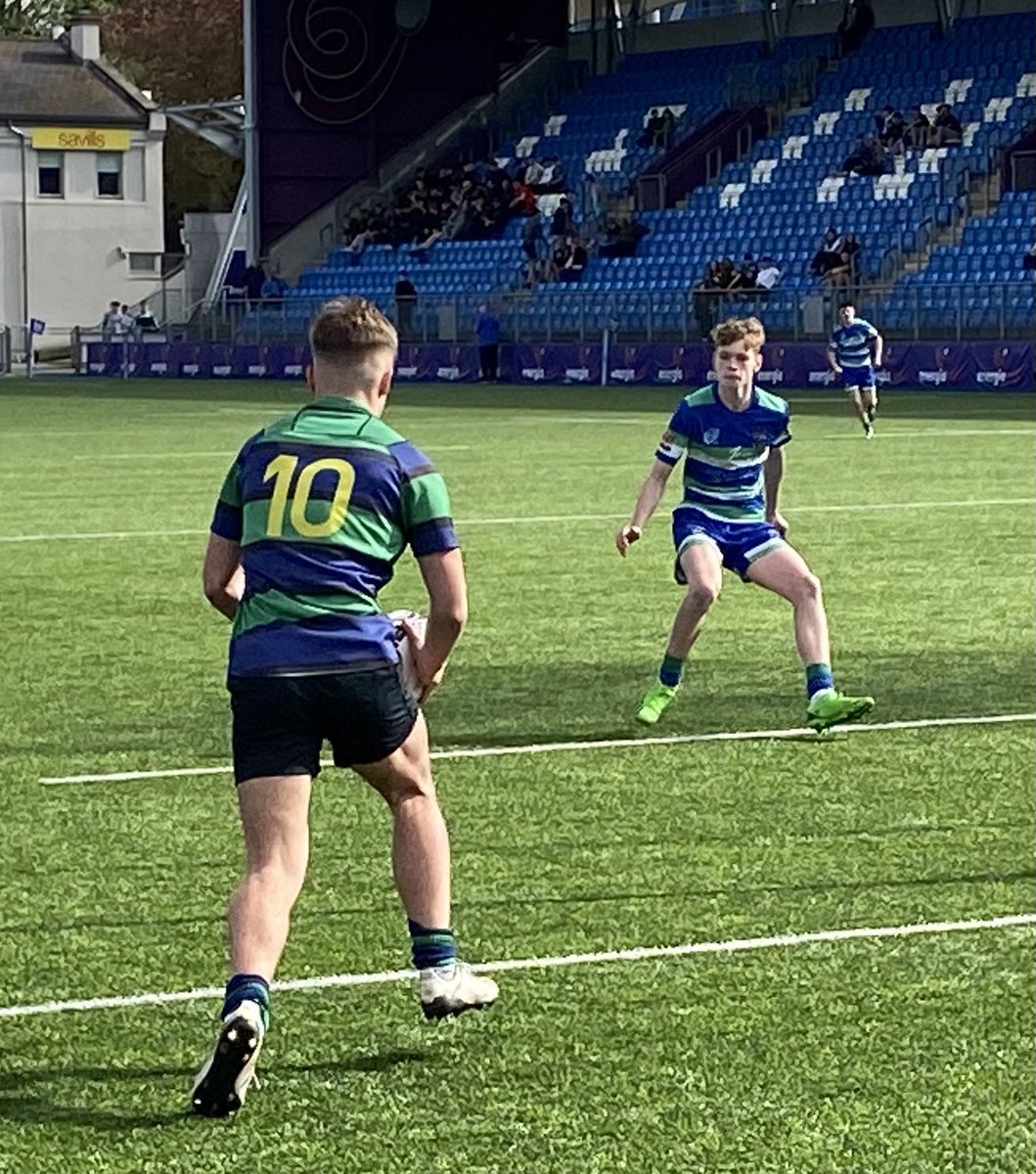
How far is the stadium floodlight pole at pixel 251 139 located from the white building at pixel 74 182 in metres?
22.6

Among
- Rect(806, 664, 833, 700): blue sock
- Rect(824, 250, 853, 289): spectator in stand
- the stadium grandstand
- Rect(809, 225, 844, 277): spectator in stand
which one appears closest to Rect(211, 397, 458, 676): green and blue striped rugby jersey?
Rect(806, 664, 833, 700): blue sock

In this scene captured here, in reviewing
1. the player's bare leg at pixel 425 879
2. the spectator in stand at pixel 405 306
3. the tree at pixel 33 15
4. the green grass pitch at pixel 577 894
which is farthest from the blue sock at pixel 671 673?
the tree at pixel 33 15

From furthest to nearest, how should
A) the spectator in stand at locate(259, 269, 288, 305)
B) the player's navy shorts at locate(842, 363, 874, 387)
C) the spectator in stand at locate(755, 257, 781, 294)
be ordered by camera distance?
the spectator in stand at locate(259, 269, 288, 305) < the spectator in stand at locate(755, 257, 781, 294) < the player's navy shorts at locate(842, 363, 874, 387)

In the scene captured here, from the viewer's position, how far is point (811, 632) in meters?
11.9

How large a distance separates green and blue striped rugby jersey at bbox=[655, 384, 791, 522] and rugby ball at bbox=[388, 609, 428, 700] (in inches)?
214

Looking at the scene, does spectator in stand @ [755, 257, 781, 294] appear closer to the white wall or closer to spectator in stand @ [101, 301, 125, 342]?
spectator in stand @ [101, 301, 125, 342]

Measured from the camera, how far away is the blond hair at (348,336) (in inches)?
250

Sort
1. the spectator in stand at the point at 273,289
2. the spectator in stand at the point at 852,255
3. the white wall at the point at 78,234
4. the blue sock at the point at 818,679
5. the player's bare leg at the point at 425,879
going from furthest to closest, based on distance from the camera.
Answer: the white wall at the point at 78,234, the spectator in stand at the point at 273,289, the spectator in stand at the point at 852,255, the blue sock at the point at 818,679, the player's bare leg at the point at 425,879

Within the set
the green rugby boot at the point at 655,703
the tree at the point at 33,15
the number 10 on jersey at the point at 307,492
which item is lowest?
the green rugby boot at the point at 655,703

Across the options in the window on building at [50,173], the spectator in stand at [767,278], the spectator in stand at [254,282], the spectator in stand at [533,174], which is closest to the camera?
the spectator in stand at [767,278]

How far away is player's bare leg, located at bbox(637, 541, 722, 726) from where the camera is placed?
11992 mm

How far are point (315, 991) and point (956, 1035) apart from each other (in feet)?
A: 5.45

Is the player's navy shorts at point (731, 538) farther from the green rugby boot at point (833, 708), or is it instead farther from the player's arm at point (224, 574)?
the player's arm at point (224, 574)

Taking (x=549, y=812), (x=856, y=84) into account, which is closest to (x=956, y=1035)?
(x=549, y=812)
